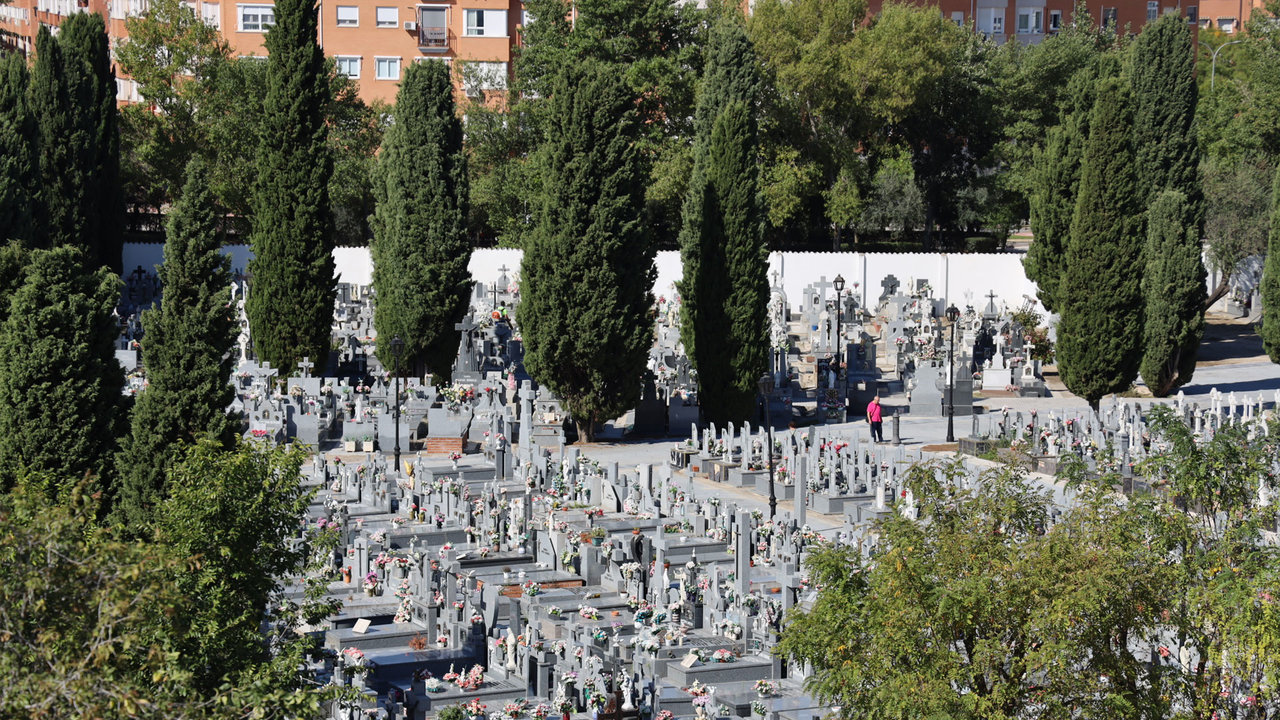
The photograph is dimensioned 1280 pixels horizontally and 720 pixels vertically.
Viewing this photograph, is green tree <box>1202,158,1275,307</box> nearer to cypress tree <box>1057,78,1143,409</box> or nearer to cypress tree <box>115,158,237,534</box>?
cypress tree <box>1057,78,1143,409</box>

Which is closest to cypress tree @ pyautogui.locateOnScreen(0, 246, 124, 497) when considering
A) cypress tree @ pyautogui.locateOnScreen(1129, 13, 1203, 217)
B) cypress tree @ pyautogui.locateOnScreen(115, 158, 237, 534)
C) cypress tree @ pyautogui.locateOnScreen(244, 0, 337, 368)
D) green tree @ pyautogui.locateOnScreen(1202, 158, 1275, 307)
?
cypress tree @ pyautogui.locateOnScreen(115, 158, 237, 534)

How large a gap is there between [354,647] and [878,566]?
306 inches

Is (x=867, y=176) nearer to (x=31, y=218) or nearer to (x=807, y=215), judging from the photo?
(x=807, y=215)

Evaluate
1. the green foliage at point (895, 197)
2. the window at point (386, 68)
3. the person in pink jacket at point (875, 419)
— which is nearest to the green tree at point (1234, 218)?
the green foliage at point (895, 197)

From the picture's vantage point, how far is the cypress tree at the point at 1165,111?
43.7 meters

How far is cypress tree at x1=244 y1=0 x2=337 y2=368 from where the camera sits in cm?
3725

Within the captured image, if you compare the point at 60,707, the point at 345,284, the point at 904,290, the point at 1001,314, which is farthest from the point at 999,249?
the point at 60,707

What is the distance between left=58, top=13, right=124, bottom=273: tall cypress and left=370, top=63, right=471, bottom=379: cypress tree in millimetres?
12907

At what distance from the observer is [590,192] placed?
31562 millimetres

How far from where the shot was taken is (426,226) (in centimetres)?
3856

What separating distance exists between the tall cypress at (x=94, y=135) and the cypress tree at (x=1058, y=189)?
25.6m

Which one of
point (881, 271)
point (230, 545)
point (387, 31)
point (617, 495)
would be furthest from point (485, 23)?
point (230, 545)

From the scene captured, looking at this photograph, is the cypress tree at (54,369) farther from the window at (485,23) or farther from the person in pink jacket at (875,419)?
the window at (485,23)

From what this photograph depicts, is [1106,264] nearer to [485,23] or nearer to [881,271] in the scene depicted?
[881,271]
